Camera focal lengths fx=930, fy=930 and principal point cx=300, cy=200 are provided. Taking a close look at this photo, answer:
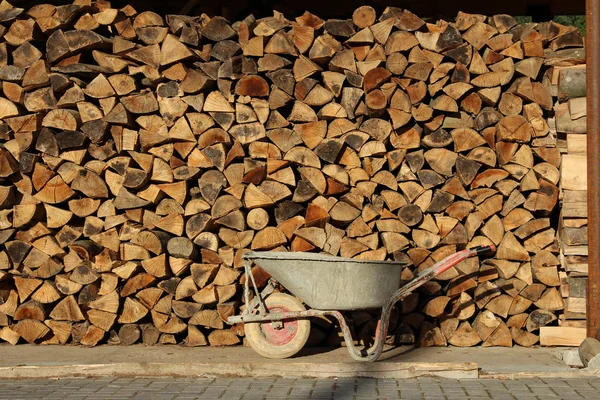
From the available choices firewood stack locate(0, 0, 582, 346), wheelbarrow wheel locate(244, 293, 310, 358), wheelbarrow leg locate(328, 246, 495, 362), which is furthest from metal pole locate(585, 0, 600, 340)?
wheelbarrow wheel locate(244, 293, 310, 358)

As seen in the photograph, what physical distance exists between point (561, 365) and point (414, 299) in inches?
47.0

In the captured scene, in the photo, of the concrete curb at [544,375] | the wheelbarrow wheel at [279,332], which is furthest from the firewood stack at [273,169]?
the concrete curb at [544,375]

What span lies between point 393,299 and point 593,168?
62.7 inches

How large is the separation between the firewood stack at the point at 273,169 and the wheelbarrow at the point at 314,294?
433 millimetres

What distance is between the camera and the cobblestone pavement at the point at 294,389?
532 cm

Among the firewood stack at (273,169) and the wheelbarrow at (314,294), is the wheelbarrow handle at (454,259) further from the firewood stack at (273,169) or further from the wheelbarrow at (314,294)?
the firewood stack at (273,169)

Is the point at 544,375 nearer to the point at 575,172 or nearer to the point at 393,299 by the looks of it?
the point at 393,299

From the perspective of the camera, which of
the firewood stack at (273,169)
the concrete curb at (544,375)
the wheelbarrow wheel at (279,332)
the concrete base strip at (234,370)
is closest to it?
the concrete curb at (544,375)

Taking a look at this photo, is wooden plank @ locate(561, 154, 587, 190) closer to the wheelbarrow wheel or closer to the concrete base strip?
the concrete base strip

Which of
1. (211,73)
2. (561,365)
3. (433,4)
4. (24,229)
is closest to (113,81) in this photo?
(211,73)

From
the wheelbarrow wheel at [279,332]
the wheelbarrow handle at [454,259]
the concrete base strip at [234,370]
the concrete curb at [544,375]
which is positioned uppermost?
the wheelbarrow handle at [454,259]

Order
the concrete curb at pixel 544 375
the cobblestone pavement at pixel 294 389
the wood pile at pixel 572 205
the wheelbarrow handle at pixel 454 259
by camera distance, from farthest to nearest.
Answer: the wood pile at pixel 572 205
the wheelbarrow handle at pixel 454 259
the concrete curb at pixel 544 375
the cobblestone pavement at pixel 294 389

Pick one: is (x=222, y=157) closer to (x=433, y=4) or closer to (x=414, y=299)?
(x=414, y=299)

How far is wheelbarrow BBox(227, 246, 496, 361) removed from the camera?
611 centimetres
